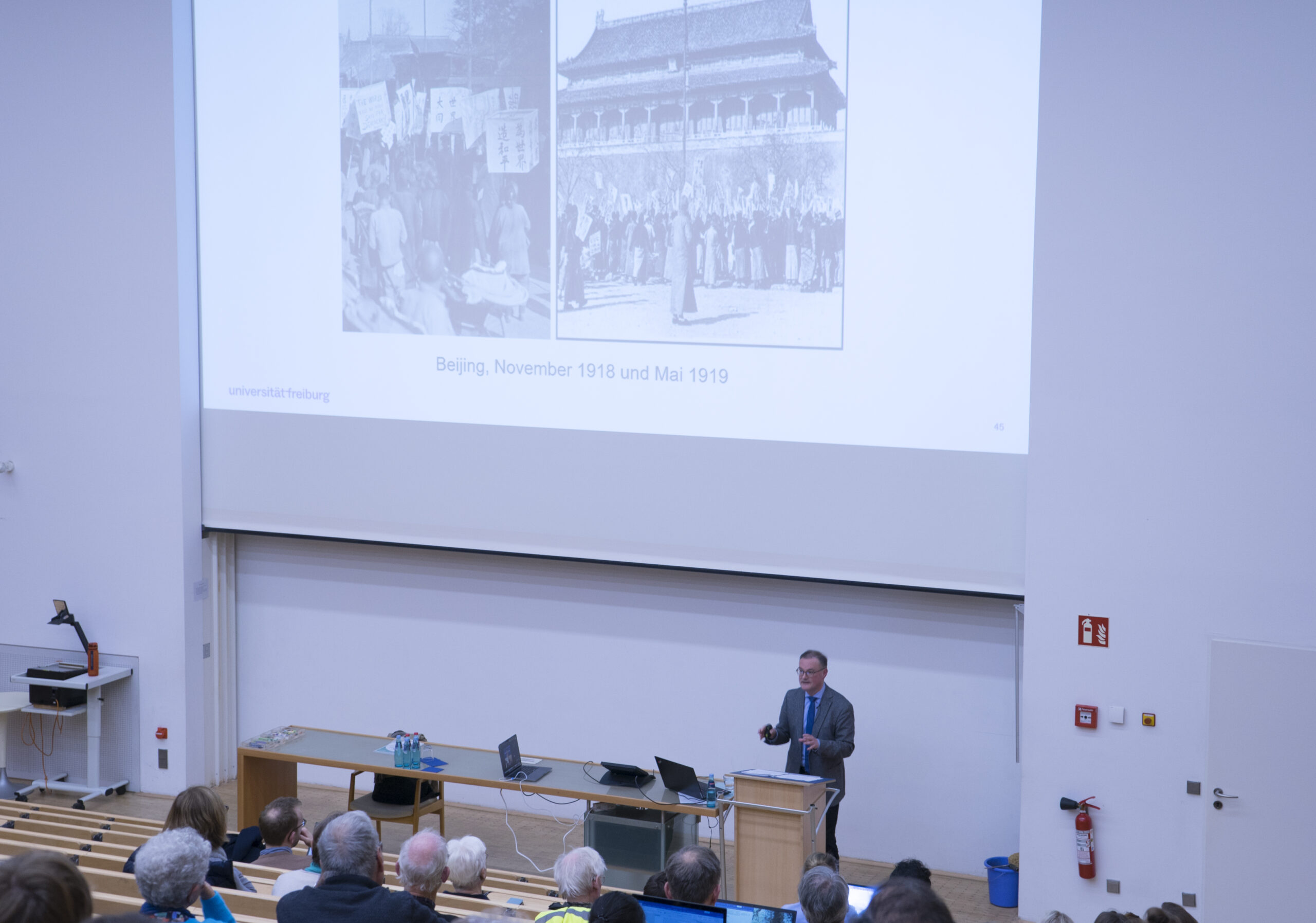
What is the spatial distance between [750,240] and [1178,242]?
239 centimetres

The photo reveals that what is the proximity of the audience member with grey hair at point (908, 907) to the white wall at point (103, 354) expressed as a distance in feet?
23.8

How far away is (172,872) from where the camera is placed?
3.08 m

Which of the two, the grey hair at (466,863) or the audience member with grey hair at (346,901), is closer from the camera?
the audience member with grey hair at (346,901)

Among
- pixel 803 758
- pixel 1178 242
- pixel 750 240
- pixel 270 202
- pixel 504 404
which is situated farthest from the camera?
pixel 270 202

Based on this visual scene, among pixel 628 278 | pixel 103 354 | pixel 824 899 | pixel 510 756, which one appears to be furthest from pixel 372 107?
pixel 824 899

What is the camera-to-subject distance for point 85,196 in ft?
27.3

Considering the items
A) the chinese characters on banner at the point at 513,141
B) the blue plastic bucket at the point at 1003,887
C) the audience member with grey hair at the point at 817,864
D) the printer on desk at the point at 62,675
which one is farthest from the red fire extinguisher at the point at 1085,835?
the printer on desk at the point at 62,675

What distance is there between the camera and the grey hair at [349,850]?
357cm

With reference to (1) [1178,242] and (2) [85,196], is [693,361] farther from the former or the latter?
(2) [85,196]

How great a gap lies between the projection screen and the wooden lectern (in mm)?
1569

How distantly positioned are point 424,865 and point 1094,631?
4.09m

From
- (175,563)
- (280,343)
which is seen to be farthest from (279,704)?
(280,343)

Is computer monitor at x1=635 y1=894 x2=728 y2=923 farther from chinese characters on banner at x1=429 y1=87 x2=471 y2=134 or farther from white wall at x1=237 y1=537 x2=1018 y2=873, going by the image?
chinese characters on banner at x1=429 y1=87 x2=471 y2=134

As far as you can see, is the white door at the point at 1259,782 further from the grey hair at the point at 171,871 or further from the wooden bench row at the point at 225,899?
the grey hair at the point at 171,871
